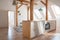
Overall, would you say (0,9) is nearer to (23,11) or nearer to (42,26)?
(23,11)

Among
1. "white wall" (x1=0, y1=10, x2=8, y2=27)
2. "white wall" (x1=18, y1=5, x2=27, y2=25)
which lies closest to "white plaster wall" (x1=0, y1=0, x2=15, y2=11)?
"white wall" (x1=0, y1=10, x2=8, y2=27)

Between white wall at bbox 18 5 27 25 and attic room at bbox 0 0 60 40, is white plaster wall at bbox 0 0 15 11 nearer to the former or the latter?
attic room at bbox 0 0 60 40

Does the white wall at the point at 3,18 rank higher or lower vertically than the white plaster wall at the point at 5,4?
lower

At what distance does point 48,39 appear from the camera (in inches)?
266

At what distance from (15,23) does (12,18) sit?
72cm

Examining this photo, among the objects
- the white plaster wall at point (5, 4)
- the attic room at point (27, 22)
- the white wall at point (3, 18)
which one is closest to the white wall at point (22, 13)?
the attic room at point (27, 22)

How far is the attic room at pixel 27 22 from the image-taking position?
23.6 ft

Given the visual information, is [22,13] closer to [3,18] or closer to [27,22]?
[3,18]

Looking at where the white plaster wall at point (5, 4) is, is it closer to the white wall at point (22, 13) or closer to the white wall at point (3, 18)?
the white wall at point (3, 18)

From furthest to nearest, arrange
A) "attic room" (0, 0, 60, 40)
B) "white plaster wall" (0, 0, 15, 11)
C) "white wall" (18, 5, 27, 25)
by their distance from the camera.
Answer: "white wall" (18, 5, 27, 25)
"white plaster wall" (0, 0, 15, 11)
"attic room" (0, 0, 60, 40)

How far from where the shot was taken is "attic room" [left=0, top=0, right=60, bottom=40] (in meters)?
7.20

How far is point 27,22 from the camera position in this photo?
7.04 meters

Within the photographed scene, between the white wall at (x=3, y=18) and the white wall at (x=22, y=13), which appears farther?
the white wall at (x=22, y=13)

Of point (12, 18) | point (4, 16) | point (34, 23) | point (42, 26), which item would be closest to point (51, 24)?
point (42, 26)
